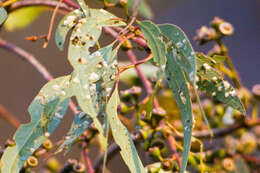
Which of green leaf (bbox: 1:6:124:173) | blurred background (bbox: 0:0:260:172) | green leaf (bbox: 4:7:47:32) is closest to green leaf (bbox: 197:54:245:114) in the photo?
Result: green leaf (bbox: 1:6:124:173)

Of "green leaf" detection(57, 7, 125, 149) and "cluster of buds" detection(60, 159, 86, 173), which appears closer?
"green leaf" detection(57, 7, 125, 149)

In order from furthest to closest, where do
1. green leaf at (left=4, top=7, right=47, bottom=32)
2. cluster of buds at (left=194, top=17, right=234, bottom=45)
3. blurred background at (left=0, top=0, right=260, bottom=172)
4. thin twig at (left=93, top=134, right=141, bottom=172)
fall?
blurred background at (left=0, top=0, right=260, bottom=172) < green leaf at (left=4, top=7, right=47, bottom=32) < cluster of buds at (left=194, top=17, right=234, bottom=45) < thin twig at (left=93, top=134, right=141, bottom=172)

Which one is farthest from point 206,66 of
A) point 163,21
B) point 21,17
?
point 163,21

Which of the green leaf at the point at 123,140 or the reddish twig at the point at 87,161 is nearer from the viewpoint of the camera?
the green leaf at the point at 123,140

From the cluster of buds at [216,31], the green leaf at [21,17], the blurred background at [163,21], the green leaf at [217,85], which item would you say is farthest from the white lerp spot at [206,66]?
the blurred background at [163,21]

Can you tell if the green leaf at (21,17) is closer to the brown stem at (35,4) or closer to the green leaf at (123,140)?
the brown stem at (35,4)

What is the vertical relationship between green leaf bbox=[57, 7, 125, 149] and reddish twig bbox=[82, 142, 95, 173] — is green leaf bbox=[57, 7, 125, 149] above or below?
above

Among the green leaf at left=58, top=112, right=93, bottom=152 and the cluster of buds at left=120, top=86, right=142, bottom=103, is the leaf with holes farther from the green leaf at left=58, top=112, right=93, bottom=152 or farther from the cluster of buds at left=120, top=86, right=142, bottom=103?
the cluster of buds at left=120, top=86, right=142, bottom=103
